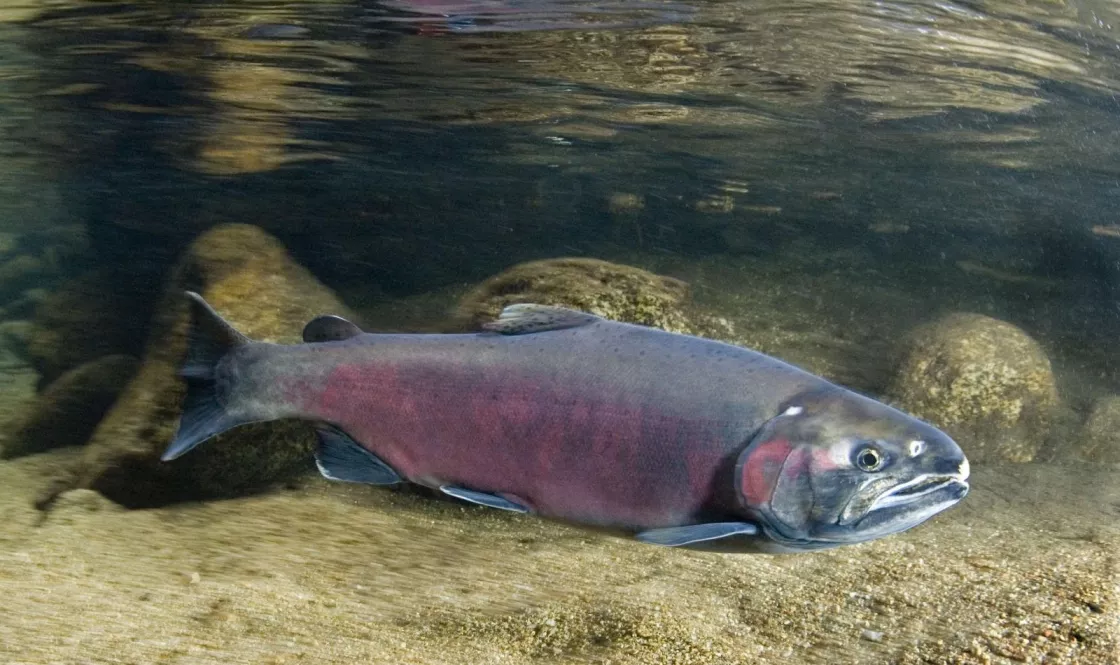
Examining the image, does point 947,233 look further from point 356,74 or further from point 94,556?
point 94,556

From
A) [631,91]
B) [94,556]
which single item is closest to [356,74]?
[631,91]

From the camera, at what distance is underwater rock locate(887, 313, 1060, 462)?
9797 mm

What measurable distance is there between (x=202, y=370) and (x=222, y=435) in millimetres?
3935

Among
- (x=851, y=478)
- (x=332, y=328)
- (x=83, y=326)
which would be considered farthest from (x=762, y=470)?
(x=83, y=326)

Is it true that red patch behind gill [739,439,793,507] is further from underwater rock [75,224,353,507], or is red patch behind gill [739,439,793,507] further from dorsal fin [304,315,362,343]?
underwater rock [75,224,353,507]

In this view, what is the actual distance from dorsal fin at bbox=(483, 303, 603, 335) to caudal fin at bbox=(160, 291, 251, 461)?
1.22 metres

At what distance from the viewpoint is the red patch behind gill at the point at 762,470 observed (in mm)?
2746

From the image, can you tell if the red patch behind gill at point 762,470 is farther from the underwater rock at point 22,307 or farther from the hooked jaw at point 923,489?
the underwater rock at point 22,307

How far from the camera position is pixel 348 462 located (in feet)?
10.8

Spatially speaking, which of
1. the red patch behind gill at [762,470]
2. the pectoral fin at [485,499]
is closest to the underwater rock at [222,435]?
the pectoral fin at [485,499]

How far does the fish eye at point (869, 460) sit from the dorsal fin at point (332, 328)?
2.11 meters

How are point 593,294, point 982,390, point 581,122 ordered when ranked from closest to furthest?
1. point 593,294
2. point 982,390
3. point 581,122

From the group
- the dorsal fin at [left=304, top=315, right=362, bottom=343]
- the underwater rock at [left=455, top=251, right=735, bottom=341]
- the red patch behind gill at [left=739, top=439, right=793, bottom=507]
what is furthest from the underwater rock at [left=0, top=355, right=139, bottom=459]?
the red patch behind gill at [left=739, top=439, right=793, bottom=507]

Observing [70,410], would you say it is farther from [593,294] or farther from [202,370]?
[202,370]
